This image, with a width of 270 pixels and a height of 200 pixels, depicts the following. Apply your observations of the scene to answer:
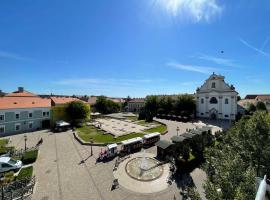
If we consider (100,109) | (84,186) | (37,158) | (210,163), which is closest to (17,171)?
(37,158)

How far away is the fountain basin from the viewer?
60.4 ft

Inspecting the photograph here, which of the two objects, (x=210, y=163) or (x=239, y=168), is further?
(x=210, y=163)

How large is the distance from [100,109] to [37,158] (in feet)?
173

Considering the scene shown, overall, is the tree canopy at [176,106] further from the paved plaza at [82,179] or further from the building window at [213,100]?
the paved plaza at [82,179]

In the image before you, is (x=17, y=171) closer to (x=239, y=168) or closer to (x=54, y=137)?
(x=54, y=137)

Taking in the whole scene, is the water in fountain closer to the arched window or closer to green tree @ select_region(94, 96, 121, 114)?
the arched window

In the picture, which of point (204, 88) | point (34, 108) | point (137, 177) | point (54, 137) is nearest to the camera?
point (137, 177)

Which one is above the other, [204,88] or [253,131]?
[204,88]

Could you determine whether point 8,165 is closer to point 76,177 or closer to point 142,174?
point 76,177

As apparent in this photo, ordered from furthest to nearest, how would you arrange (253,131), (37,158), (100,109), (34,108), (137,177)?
(100,109)
(34,108)
(37,158)
(137,177)
(253,131)

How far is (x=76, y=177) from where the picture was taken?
18.2 m

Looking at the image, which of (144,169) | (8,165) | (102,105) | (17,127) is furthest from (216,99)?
(17,127)

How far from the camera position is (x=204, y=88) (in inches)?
2370

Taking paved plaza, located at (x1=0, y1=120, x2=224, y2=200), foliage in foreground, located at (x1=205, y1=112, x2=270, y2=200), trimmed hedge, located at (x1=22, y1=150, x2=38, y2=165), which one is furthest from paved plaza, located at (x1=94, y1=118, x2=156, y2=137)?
foliage in foreground, located at (x1=205, y1=112, x2=270, y2=200)
